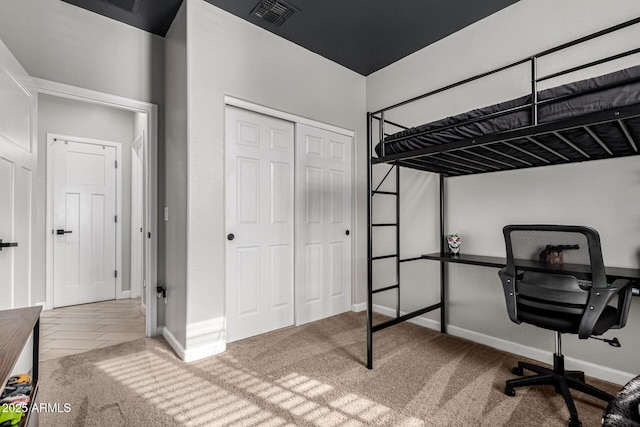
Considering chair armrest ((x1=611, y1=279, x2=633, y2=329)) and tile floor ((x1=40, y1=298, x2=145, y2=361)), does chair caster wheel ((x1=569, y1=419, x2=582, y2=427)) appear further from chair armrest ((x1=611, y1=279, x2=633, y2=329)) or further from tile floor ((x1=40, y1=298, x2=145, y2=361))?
tile floor ((x1=40, y1=298, x2=145, y2=361))

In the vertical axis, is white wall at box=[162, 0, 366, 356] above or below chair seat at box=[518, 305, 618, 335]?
above

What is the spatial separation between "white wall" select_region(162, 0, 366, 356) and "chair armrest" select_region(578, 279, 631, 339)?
232 centimetres

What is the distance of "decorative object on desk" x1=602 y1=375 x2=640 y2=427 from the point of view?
791 mm

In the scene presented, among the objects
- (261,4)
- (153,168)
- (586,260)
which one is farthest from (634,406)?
(153,168)

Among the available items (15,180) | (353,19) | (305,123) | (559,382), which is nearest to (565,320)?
(559,382)

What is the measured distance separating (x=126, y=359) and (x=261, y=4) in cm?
294

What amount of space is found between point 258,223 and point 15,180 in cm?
163

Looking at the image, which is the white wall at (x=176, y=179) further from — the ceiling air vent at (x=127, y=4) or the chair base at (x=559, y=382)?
the chair base at (x=559, y=382)

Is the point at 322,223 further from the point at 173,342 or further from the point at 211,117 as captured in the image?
the point at 173,342

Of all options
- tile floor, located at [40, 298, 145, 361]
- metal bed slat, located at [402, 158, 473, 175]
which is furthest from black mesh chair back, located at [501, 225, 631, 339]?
tile floor, located at [40, 298, 145, 361]

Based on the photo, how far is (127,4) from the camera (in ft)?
7.69

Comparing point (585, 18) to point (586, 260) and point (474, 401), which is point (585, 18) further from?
point (474, 401)

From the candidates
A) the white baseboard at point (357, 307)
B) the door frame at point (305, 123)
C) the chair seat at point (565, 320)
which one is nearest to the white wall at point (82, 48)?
the door frame at point (305, 123)

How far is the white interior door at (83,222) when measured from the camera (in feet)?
12.2
